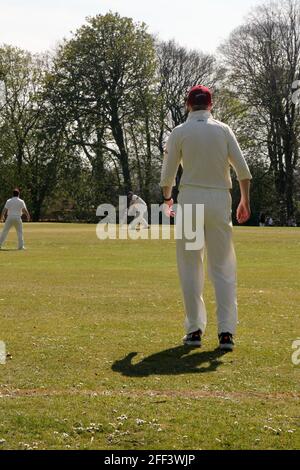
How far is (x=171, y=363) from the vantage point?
798 centimetres

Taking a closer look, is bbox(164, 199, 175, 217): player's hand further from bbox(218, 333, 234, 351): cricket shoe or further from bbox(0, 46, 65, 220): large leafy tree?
bbox(0, 46, 65, 220): large leafy tree

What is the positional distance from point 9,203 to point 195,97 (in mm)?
21332

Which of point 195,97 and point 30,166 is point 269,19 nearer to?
point 30,166

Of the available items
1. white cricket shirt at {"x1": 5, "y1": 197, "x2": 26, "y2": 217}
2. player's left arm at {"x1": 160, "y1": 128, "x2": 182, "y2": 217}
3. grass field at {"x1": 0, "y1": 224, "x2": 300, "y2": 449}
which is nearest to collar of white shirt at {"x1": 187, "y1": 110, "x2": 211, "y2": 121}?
player's left arm at {"x1": 160, "y1": 128, "x2": 182, "y2": 217}

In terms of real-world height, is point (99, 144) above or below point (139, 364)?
above

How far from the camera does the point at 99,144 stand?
70562 millimetres

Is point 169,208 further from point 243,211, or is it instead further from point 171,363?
point 171,363

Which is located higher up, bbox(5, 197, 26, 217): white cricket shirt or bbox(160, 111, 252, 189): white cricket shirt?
bbox(160, 111, 252, 189): white cricket shirt

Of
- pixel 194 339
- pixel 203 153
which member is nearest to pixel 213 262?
pixel 194 339

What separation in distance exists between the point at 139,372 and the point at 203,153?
265 centimetres

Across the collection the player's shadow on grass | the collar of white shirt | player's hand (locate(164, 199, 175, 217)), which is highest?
the collar of white shirt

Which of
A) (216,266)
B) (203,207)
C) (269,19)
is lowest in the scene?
(216,266)

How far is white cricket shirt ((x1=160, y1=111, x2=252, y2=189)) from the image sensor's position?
8.88 meters
